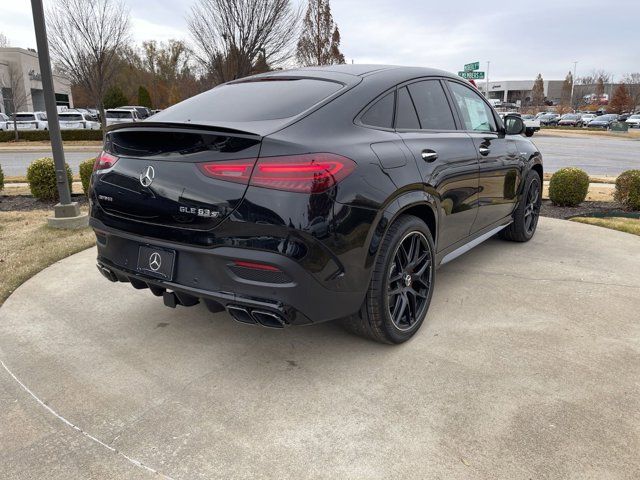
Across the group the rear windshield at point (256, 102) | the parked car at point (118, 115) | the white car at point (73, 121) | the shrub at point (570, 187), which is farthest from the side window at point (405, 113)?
the white car at point (73, 121)

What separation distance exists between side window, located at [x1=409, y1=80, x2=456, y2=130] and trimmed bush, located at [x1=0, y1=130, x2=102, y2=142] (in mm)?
27910

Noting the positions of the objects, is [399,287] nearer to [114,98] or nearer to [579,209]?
[579,209]

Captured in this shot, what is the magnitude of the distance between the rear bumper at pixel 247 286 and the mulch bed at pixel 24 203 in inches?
234

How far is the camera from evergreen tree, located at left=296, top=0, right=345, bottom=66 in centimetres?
2422

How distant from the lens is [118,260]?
2879 millimetres

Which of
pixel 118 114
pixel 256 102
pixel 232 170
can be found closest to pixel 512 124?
pixel 256 102

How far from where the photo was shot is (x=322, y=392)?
8.63ft

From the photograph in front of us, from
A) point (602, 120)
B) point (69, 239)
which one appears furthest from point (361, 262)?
point (602, 120)

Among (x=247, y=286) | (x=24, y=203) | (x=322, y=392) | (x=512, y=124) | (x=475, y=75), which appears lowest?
(x=322, y=392)

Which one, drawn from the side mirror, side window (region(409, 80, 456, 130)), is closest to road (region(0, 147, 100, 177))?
the side mirror

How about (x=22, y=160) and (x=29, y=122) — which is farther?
(x=29, y=122)

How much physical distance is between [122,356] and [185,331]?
452 millimetres

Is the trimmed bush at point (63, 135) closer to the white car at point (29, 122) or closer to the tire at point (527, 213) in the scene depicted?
the white car at point (29, 122)

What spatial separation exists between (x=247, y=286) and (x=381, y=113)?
1.37 metres
